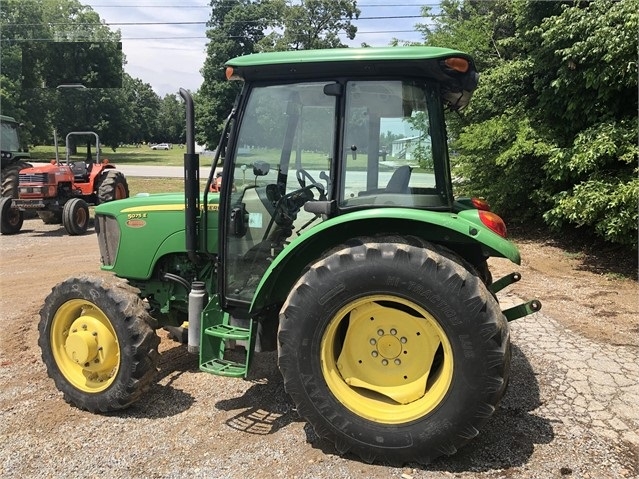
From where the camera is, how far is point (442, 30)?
11.5m

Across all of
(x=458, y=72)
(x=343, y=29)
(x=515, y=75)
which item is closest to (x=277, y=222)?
(x=458, y=72)

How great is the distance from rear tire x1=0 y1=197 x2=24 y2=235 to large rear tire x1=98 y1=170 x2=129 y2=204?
5.31 feet

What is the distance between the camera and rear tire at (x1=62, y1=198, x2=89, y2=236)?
399 inches

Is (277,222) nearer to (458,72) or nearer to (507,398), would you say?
(458,72)

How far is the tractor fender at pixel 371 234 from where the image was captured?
8.84 feet

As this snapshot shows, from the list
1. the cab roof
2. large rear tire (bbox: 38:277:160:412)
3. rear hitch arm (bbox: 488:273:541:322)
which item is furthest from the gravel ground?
the cab roof

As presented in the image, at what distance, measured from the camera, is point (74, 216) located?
10.2 meters

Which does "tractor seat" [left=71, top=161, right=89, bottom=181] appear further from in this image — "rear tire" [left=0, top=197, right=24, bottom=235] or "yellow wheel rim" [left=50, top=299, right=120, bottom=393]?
"yellow wheel rim" [left=50, top=299, right=120, bottom=393]

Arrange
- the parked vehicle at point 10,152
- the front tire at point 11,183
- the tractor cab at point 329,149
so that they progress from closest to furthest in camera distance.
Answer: the tractor cab at point 329,149
the front tire at point 11,183
the parked vehicle at point 10,152

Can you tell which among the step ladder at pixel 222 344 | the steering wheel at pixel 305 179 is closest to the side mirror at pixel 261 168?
the steering wheel at pixel 305 179

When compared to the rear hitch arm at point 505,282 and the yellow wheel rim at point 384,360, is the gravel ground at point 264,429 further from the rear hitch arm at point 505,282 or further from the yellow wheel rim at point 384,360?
the rear hitch arm at point 505,282

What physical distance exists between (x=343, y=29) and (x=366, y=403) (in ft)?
111

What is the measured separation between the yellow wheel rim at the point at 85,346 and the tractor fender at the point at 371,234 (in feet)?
3.33

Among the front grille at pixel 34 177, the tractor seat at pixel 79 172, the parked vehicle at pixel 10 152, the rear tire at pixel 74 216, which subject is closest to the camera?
the rear tire at pixel 74 216
